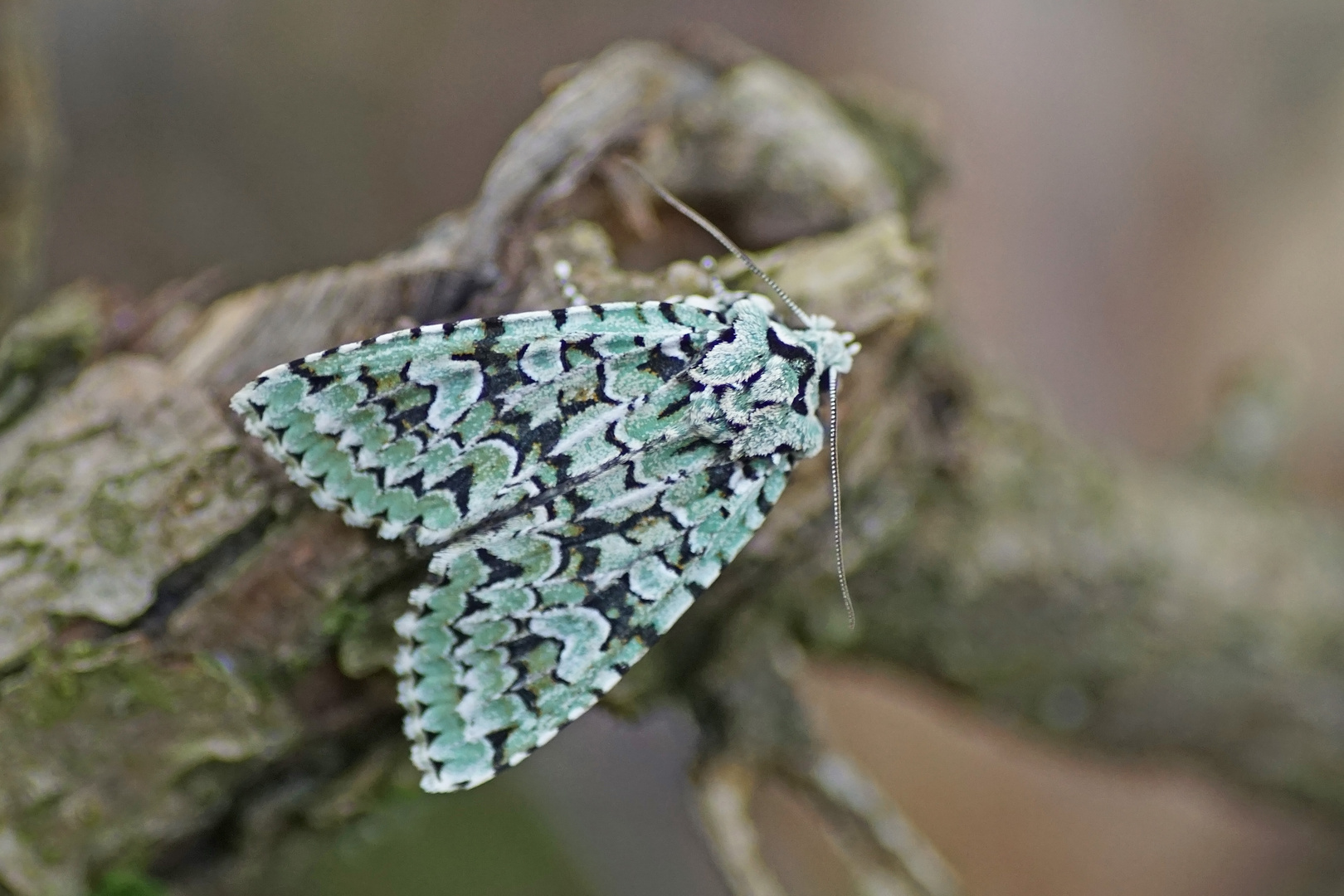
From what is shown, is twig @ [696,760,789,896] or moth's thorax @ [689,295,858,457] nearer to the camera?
moth's thorax @ [689,295,858,457]

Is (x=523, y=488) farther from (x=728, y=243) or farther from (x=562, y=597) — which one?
(x=728, y=243)

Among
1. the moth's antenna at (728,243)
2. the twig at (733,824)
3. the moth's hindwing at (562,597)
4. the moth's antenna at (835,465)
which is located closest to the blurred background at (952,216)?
the twig at (733,824)

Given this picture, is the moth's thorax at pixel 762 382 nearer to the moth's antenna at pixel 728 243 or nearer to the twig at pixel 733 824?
the moth's antenna at pixel 728 243

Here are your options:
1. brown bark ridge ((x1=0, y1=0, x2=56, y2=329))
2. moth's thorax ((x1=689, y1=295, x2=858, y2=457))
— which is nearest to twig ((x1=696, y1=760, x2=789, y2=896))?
moth's thorax ((x1=689, y1=295, x2=858, y2=457))

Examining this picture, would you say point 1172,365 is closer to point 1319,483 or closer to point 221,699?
point 1319,483

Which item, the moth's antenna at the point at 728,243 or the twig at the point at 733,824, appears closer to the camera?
the moth's antenna at the point at 728,243

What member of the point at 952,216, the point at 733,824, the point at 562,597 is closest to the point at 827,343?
the point at 562,597

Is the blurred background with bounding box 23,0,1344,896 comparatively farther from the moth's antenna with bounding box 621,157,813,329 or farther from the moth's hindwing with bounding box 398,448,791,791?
the moth's antenna with bounding box 621,157,813,329
